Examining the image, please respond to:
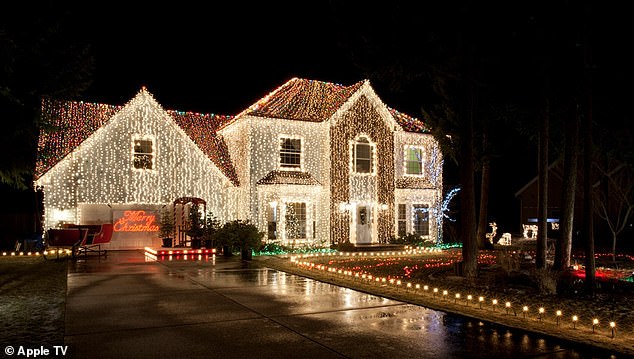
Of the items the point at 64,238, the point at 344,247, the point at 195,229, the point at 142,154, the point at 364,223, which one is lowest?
the point at 344,247

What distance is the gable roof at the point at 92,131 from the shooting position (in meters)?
22.5

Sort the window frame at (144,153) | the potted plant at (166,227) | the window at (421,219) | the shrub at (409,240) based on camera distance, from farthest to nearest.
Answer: the window at (421,219) < the shrub at (409,240) < the window frame at (144,153) < the potted plant at (166,227)

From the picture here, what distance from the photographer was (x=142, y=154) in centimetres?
2419

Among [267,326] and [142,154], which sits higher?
[142,154]

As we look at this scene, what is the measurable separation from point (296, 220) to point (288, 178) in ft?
6.58

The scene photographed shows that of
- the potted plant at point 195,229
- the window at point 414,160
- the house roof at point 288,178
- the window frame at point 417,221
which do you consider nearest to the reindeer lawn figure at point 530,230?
the window frame at point 417,221

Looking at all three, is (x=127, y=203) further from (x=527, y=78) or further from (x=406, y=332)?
Answer: (x=406, y=332)

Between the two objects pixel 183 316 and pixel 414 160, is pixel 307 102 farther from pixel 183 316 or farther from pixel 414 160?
pixel 183 316

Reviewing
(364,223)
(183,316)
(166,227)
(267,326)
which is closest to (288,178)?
(364,223)

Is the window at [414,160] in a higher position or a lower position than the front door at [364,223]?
higher

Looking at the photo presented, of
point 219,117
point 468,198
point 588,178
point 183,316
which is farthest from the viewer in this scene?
point 219,117

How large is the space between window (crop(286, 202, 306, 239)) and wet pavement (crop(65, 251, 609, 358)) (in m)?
11.3

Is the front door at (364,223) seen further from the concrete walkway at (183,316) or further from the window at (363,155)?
the concrete walkway at (183,316)

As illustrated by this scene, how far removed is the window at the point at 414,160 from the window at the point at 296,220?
6.46m
